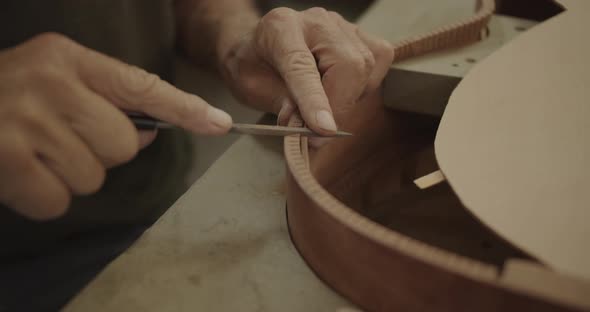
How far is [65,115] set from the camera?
590 mm

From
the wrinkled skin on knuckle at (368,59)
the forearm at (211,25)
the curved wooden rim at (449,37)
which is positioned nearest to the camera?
the wrinkled skin on knuckle at (368,59)

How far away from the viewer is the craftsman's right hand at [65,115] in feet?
1.87

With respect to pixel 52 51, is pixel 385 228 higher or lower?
lower

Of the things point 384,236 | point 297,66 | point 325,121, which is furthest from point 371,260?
point 297,66

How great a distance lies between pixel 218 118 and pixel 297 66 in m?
0.19

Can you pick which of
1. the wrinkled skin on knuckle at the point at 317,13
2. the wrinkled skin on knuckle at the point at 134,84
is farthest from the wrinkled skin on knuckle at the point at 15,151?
the wrinkled skin on knuckle at the point at 317,13

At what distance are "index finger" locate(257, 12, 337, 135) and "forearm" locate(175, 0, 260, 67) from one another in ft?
0.73

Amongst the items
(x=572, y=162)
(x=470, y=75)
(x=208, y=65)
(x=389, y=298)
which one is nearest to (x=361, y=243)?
(x=389, y=298)

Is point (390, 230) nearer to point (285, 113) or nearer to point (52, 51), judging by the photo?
point (285, 113)

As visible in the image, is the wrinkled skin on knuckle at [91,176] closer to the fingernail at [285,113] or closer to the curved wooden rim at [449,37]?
the fingernail at [285,113]

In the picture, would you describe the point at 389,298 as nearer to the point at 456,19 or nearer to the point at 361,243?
the point at 361,243

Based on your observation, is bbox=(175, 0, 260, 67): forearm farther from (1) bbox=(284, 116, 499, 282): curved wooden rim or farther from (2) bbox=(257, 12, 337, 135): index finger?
(1) bbox=(284, 116, 499, 282): curved wooden rim

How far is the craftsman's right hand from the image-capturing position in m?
0.57

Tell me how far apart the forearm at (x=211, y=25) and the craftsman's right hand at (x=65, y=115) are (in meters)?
0.48
